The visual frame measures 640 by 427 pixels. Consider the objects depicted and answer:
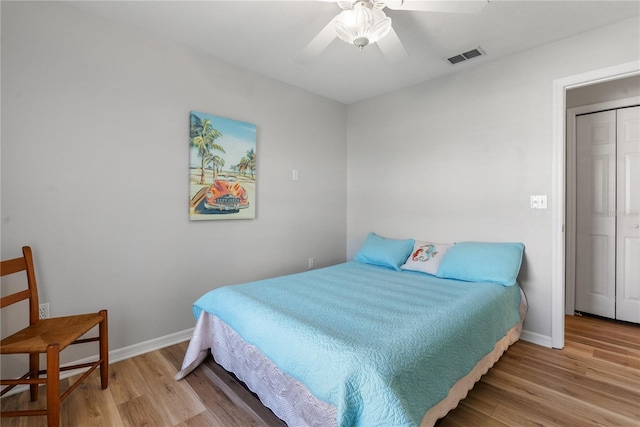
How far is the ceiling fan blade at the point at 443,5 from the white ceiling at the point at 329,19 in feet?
1.47

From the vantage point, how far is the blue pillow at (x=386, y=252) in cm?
288

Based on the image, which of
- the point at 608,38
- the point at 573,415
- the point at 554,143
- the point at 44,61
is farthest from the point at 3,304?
the point at 608,38

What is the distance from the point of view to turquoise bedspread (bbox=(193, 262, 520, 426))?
44.8 inches

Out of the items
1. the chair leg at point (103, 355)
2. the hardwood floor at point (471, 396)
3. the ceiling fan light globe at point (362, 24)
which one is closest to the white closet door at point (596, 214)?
the hardwood floor at point (471, 396)

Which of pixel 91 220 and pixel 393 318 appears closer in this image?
pixel 393 318

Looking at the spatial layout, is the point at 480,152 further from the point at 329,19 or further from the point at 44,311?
the point at 44,311

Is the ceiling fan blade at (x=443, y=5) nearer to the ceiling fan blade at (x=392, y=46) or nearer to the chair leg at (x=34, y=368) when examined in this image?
the ceiling fan blade at (x=392, y=46)

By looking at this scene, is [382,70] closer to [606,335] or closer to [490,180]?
[490,180]

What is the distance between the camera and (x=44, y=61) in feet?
6.09

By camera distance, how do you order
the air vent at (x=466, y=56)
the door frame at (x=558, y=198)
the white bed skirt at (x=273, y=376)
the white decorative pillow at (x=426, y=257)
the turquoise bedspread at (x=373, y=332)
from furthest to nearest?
the white decorative pillow at (x=426, y=257) < the air vent at (x=466, y=56) < the door frame at (x=558, y=198) < the white bed skirt at (x=273, y=376) < the turquoise bedspread at (x=373, y=332)

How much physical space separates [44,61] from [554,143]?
3.63m

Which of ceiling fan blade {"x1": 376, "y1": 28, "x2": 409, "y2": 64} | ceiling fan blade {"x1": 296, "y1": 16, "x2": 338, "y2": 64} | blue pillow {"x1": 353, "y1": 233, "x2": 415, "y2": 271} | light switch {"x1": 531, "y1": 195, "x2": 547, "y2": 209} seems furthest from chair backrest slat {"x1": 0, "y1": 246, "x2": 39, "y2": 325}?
light switch {"x1": 531, "y1": 195, "x2": 547, "y2": 209}

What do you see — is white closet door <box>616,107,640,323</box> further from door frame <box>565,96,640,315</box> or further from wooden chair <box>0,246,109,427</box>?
wooden chair <box>0,246,109,427</box>

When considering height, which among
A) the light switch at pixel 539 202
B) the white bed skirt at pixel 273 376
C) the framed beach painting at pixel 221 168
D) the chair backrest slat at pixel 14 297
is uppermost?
the framed beach painting at pixel 221 168
